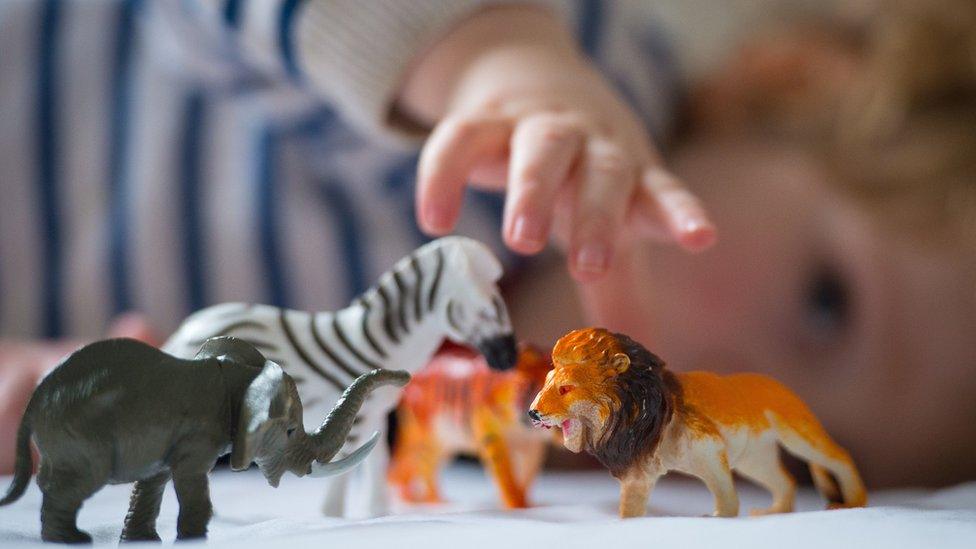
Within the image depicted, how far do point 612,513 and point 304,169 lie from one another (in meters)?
0.83

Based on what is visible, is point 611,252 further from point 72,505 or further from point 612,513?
point 72,505

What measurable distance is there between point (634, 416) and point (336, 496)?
0.67ft

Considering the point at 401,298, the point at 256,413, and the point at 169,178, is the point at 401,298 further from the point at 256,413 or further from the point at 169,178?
the point at 169,178

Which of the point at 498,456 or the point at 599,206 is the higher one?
the point at 599,206

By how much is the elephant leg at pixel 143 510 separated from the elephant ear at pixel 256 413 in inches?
1.6

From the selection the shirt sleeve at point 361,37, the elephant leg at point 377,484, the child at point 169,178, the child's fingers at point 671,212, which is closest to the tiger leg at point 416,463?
the elephant leg at point 377,484

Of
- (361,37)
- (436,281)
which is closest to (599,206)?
(436,281)

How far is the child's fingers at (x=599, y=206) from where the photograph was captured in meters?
0.58

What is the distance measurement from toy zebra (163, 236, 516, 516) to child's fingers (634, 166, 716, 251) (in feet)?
0.55

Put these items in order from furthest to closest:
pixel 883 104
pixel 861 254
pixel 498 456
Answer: pixel 883 104 → pixel 861 254 → pixel 498 456

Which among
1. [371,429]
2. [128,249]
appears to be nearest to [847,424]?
[371,429]

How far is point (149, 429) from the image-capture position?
0.36 meters

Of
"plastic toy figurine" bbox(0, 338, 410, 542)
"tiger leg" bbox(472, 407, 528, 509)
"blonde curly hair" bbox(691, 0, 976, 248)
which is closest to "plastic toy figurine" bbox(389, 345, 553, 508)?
"tiger leg" bbox(472, 407, 528, 509)

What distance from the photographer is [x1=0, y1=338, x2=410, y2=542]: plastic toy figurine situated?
1.16 ft
